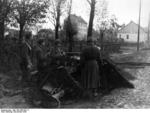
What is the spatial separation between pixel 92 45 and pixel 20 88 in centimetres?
315

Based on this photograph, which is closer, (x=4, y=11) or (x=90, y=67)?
(x=90, y=67)

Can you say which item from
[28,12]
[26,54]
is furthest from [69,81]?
[28,12]

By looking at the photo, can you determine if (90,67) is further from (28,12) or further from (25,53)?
(28,12)

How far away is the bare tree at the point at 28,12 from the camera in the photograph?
35.5 ft

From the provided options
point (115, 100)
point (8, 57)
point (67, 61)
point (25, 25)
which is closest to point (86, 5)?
point (25, 25)

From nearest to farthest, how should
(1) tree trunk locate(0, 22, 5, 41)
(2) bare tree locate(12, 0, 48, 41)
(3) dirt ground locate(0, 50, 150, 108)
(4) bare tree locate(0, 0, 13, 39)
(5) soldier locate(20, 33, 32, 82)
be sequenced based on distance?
(3) dirt ground locate(0, 50, 150, 108) → (5) soldier locate(20, 33, 32, 82) → (4) bare tree locate(0, 0, 13, 39) → (1) tree trunk locate(0, 22, 5, 41) → (2) bare tree locate(12, 0, 48, 41)

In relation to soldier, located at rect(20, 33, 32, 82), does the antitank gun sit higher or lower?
lower

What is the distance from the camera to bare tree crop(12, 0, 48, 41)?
426 inches

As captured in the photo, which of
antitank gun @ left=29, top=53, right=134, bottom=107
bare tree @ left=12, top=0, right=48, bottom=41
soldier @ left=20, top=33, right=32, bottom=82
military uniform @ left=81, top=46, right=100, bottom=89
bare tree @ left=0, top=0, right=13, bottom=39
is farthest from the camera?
bare tree @ left=12, top=0, right=48, bottom=41

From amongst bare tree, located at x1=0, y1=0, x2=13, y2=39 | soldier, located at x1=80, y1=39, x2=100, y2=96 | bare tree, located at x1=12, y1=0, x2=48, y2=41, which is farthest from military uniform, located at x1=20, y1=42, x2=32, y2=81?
bare tree, located at x1=12, y1=0, x2=48, y2=41

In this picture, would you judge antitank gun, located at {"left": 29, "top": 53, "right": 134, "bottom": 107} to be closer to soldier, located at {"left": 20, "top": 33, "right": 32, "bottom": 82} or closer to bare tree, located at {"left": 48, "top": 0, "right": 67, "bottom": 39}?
soldier, located at {"left": 20, "top": 33, "right": 32, "bottom": 82}

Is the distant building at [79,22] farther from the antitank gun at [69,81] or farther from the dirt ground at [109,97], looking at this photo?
the antitank gun at [69,81]

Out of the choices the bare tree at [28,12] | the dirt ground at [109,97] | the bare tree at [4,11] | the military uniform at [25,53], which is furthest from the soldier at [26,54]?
the bare tree at [28,12]

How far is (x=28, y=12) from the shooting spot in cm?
1146
